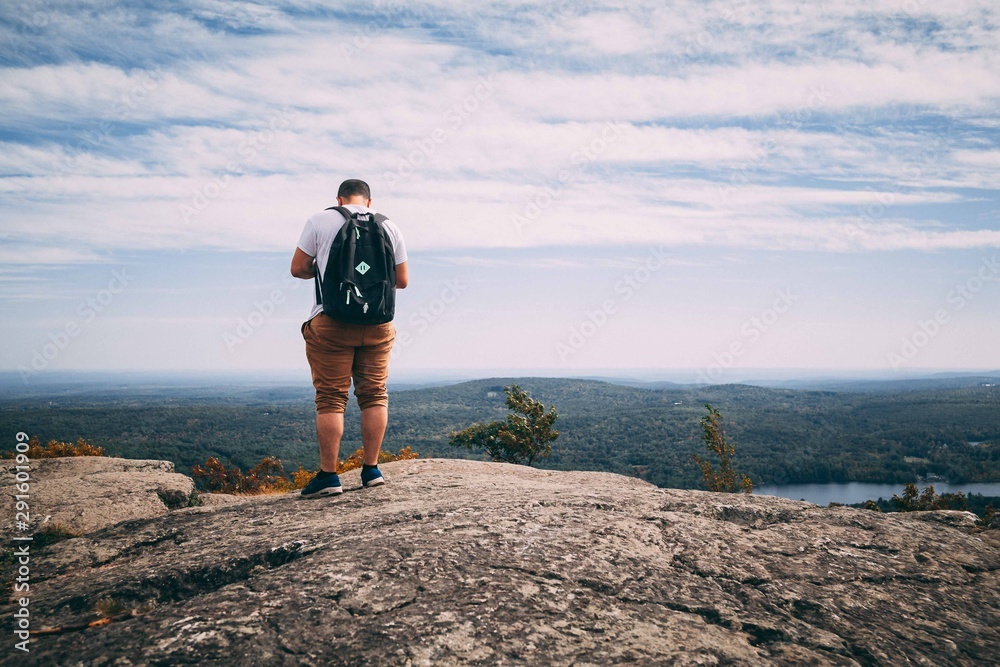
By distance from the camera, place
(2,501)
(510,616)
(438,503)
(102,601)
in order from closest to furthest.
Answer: (510,616) → (102,601) → (438,503) → (2,501)

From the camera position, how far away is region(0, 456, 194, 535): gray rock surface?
5.78m

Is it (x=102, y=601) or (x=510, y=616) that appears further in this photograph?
(x=102, y=601)

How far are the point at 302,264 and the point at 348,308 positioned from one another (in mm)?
734

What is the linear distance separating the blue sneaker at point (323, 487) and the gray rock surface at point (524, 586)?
44 centimetres

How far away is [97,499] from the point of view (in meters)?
6.35

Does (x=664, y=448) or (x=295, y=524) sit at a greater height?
(x=295, y=524)

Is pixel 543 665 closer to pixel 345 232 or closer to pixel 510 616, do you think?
pixel 510 616

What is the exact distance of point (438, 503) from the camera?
17.1ft

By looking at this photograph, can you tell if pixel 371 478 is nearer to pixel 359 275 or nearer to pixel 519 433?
pixel 359 275

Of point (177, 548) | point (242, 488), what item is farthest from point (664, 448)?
point (177, 548)

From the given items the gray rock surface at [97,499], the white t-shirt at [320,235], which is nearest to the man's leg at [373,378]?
the white t-shirt at [320,235]

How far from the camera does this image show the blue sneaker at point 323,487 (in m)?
5.74

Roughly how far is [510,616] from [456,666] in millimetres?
497

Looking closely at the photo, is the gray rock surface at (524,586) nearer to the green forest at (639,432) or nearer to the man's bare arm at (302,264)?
the man's bare arm at (302,264)
